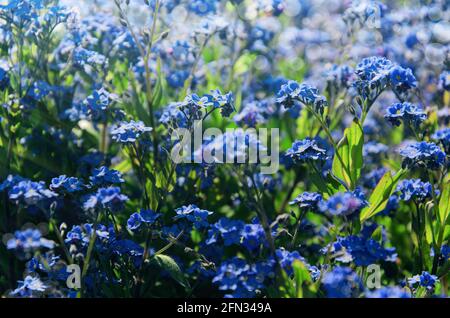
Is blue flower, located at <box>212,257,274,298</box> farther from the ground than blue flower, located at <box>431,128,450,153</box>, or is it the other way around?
blue flower, located at <box>431,128,450,153</box>

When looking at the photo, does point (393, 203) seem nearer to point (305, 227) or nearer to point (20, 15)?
point (305, 227)

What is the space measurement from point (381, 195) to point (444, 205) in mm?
322

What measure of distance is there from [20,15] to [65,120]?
2.79ft

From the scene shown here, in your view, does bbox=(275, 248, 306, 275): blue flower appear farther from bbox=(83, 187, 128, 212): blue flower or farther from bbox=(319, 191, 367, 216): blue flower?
bbox=(83, 187, 128, 212): blue flower

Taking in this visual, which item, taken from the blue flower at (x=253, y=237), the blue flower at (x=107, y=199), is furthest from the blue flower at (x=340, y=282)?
the blue flower at (x=107, y=199)

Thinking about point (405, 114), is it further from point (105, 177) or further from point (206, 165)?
point (105, 177)

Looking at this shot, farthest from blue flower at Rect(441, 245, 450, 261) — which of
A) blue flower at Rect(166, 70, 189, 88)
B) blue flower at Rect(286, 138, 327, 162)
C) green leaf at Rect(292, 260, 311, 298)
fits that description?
blue flower at Rect(166, 70, 189, 88)

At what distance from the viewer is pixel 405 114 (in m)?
2.97

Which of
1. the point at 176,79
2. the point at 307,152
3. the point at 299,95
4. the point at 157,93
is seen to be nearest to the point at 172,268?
the point at 307,152

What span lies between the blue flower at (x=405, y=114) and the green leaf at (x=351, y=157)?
0.54 ft

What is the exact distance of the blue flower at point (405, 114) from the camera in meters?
2.96

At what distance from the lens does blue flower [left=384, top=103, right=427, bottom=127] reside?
2959mm

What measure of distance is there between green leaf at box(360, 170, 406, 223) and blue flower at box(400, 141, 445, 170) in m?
0.11

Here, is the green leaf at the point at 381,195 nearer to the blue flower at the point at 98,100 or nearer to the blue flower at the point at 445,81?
the blue flower at the point at 445,81
